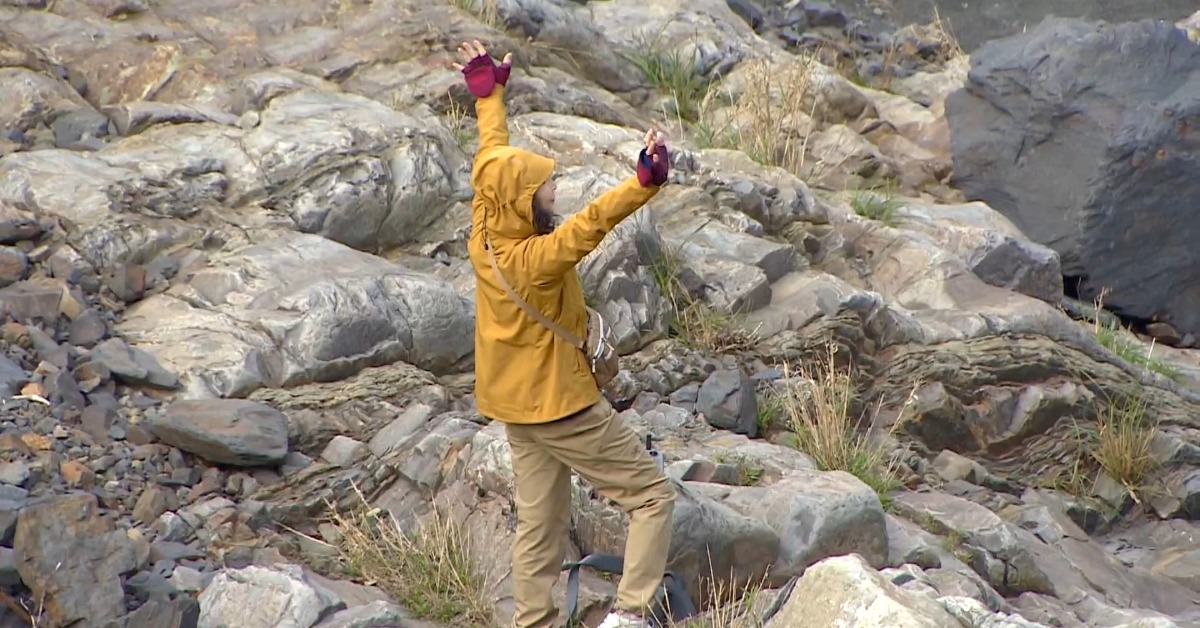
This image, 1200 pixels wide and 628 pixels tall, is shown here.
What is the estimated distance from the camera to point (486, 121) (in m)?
5.22

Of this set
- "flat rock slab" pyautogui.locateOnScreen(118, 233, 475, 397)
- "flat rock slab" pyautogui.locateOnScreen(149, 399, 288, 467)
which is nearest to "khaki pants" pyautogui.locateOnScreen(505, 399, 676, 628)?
"flat rock slab" pyautogui.locateOnScreen(149, 399, 288, 467)

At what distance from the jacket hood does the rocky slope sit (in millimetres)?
1475

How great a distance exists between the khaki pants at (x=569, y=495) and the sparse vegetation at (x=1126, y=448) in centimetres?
438

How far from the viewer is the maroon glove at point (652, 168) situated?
4402 mm

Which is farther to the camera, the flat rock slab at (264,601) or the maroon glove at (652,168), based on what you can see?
the flat rock slab at (264,601)

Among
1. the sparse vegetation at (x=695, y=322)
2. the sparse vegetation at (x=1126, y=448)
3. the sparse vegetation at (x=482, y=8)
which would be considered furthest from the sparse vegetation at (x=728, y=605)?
the sparse vegetation at (x=482, y=8)

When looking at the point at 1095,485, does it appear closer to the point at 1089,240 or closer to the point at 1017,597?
the point at 1017,597

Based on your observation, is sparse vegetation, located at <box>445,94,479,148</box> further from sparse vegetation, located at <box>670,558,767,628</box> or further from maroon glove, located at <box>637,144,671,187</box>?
maroon glove, located at <box>637,144,671,187</box>

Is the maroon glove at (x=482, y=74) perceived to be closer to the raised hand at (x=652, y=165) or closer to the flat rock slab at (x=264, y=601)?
the raised hand at (x=652, y=165)

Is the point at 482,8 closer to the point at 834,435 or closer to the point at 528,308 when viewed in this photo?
the point at 834,435

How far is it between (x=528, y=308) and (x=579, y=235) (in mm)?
373

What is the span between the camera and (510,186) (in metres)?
4.74

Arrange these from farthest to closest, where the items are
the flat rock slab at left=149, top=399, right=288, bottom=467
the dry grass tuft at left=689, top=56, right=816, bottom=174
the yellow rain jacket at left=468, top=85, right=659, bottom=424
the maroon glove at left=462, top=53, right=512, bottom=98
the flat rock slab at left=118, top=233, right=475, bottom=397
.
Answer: the dry grass tuft at left=689, top=56, right=816, bottom=174, the flat rock slab at left=118, top=233, right=475, bottom=397, the flat rock slab at left=149, top=399, right=288, bottom=467, the maroon glove at left=462, top=53, right=512, bottom=98, the yellow rain jacket at left=468, top=85, right=659, bottom=424

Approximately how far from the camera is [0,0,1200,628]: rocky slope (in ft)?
18.6
